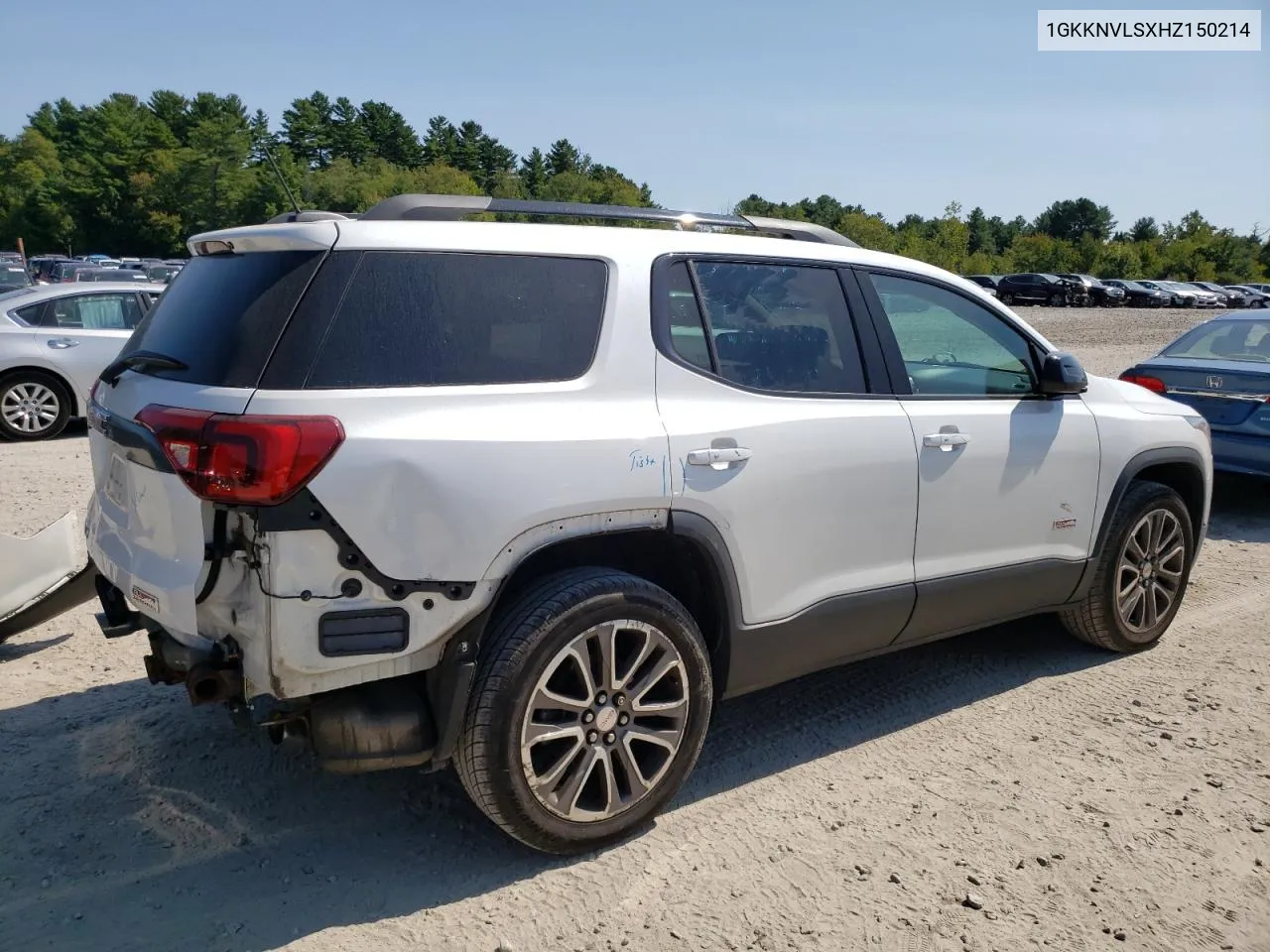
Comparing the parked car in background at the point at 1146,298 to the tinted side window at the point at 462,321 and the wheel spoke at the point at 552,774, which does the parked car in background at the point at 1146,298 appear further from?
the wheel spoke at the point at 552,774

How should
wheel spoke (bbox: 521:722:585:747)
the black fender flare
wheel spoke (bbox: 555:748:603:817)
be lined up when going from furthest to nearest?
the black fender flare → wheel spoke (bbox: 555:748:603:817) → wheel spoke (bbox: 521:722:585:747)

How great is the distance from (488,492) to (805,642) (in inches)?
54.6

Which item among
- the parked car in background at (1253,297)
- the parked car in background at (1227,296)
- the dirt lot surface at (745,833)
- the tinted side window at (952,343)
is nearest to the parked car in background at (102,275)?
the dirt lot surface at (745,833)

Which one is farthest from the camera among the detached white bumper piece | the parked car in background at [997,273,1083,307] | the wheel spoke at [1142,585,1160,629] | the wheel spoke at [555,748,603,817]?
the parked car in background at [997,273,1083,307]

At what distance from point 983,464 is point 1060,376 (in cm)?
60

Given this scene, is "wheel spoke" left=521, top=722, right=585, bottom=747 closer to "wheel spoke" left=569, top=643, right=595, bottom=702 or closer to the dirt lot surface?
"wheel spoke" left=569, top=643, right=595, bottom=702

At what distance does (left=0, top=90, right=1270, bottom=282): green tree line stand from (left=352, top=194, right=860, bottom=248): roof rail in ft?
220

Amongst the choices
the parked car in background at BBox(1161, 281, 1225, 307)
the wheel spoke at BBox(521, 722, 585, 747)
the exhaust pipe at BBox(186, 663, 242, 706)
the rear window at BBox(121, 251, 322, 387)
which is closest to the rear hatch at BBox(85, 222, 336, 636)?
the rear window at BBox(121, 251, 322, 387)

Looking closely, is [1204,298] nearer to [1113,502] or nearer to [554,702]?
[1113,502]

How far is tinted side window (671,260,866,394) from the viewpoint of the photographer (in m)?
3.48

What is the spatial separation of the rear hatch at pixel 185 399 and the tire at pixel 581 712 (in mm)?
854

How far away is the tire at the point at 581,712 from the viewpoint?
2955 mm

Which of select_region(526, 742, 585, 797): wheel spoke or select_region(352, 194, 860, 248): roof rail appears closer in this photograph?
select_region(526, 742, 585, 797): wheel spoke

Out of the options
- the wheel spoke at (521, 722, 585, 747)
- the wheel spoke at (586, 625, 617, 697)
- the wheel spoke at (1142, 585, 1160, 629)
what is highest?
the wheel spoke at (586, 625, 617, 697)
